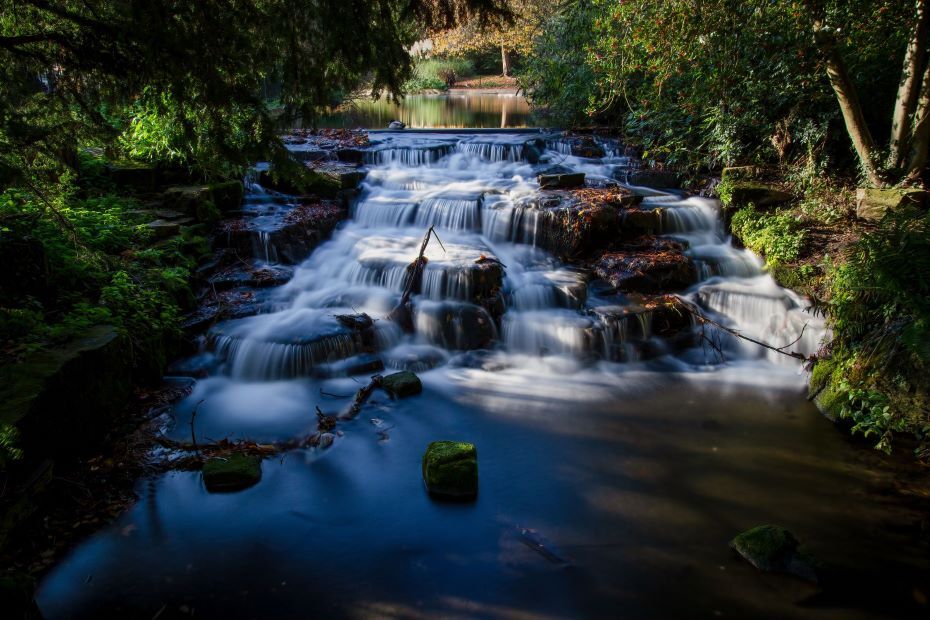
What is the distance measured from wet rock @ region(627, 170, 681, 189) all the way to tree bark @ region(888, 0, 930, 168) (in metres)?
4.16

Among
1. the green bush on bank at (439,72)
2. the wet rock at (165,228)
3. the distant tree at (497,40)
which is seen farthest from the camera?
the green bush on bank at (439,72)

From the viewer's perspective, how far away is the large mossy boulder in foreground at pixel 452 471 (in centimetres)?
537

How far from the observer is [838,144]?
10.5 metres

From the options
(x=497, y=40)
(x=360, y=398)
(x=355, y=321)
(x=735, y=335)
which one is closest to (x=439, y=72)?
(x=497, y=40)

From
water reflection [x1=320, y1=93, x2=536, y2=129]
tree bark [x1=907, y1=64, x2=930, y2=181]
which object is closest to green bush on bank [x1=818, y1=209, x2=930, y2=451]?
tree bark [x1=907, y1=64, x2=930, y2=181]

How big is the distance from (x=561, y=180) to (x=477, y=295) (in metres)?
4.40

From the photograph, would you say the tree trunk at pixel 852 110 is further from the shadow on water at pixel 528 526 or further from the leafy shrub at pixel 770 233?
the shadow on water at pixel 528 526

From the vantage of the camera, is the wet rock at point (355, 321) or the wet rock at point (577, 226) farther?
the wet rock at point (577, 226)

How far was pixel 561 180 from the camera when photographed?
39.7 feet

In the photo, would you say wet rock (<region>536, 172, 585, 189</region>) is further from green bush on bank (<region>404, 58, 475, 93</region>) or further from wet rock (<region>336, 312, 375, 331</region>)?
green bush on bank (<region>404, 58, 475, 93</region>)

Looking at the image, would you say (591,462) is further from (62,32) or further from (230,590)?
(62,32)

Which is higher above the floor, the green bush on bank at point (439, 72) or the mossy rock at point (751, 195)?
the green bush on bank at point (439, 72)

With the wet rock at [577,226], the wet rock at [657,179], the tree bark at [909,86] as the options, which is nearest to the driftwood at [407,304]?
the wet rock at [577,226]

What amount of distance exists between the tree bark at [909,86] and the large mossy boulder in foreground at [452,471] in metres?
8.01
